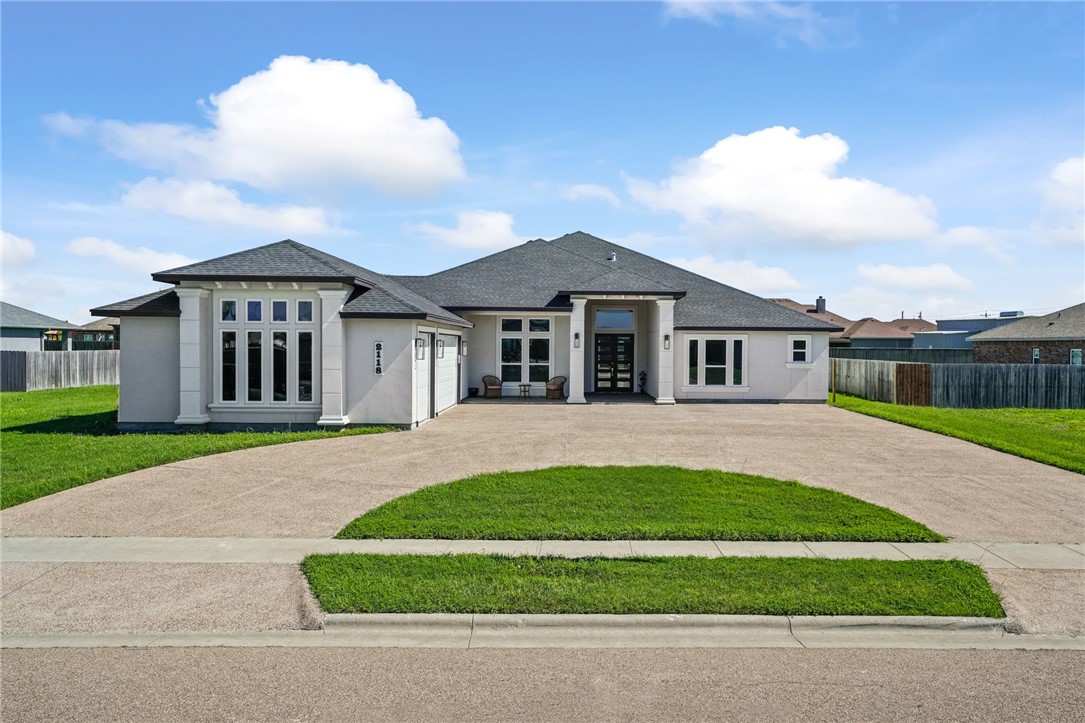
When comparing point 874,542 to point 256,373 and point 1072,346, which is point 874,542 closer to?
point 256,373

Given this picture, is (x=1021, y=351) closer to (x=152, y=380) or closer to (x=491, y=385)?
(x=491, y=385)

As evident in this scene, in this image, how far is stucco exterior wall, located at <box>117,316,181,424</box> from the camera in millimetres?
17109

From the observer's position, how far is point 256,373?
16.9 m

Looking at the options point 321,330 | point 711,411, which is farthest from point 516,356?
point 321,330

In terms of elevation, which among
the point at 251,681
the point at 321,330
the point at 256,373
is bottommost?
the point at 251,681

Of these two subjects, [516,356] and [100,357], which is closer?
[516,356]

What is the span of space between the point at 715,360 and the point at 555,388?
629 centimetres

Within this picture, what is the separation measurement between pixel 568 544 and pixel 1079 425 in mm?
19480

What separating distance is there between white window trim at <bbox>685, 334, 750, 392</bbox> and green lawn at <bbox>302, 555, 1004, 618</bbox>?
1802 cm

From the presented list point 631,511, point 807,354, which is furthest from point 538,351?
point 631,511

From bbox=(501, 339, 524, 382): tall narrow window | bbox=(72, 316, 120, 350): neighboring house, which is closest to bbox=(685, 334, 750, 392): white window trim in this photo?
bbox=(501, 339, 524, 382): tall narrow window

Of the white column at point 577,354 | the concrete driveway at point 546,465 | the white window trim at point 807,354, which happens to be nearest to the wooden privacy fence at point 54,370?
the white column at point 577,354

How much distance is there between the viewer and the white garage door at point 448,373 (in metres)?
20.1

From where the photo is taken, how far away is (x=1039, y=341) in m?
37.5
